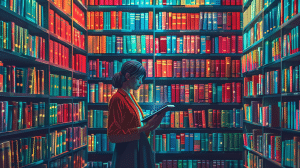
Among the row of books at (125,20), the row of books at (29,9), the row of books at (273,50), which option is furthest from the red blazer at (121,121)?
the row of books at (125,20)

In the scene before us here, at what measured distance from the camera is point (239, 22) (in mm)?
4148

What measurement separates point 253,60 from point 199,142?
4.36 feet

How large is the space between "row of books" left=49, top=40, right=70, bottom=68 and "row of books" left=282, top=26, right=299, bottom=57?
7.48 ft

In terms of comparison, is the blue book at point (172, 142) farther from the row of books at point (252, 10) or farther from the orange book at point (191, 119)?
the row of books at point (252, 10)

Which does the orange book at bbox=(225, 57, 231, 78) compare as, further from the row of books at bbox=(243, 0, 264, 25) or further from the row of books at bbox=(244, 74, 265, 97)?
the row of books at bbox=(243, 0, 264, 25)

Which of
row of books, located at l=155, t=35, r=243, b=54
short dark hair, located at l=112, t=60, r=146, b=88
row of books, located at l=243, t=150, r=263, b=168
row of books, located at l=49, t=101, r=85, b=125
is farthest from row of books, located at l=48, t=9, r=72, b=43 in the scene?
row of books, located at l=243, t=150, r=263, b=168

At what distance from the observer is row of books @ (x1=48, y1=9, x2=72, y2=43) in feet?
10.1

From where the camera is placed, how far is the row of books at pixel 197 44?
13.5ft

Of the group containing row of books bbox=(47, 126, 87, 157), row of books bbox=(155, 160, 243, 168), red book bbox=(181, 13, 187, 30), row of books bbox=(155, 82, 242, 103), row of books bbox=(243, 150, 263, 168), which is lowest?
row of books bbox=(155, 160, 243, 168)

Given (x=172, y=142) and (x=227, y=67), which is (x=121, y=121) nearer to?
(x=172, y=142)

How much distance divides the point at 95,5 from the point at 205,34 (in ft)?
5.47

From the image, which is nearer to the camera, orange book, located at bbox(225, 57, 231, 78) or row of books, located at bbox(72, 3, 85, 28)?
row of books, located at bbox(72, 3, 85, 28)

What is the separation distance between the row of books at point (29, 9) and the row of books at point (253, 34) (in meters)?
2.43

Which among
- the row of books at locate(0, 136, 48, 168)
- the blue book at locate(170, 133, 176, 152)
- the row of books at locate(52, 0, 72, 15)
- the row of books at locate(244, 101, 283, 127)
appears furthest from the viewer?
the blue book at locate(170, 133, 176, 152)
